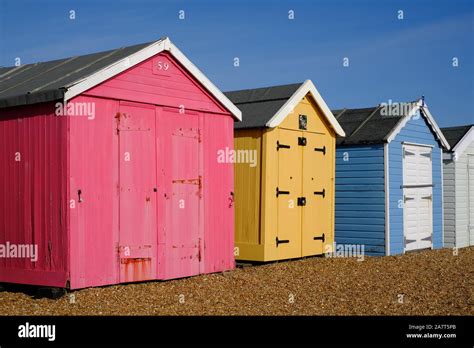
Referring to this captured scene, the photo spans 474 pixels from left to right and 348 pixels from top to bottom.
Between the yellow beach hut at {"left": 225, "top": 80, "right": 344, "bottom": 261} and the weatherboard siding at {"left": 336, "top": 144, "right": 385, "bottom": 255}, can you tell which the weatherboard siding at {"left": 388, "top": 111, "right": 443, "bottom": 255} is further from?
the yellow beach hut at {"left": 225, "top": 80, "right": 344, "bottom": 261}

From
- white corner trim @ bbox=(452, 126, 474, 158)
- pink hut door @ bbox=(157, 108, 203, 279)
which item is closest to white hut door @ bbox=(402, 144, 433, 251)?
white corner trim @ bbox=(452, 126, 474, 158)

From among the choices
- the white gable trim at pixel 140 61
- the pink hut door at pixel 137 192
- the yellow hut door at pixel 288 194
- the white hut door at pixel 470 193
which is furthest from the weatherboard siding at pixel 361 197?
the pink hut door at pixel 137 192

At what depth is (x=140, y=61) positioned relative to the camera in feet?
34.5

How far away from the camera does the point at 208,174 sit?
11852mm

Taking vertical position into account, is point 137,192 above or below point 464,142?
below

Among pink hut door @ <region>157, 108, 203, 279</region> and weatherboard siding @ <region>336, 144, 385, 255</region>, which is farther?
weatherboard siding @ <region>336, 144, 385, 255</region>

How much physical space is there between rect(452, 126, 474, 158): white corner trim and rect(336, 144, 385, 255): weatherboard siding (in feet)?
12.4

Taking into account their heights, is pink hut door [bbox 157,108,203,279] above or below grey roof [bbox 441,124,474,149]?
below

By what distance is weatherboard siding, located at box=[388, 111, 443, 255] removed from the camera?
15.8m

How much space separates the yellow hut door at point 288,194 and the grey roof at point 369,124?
7.53 ft

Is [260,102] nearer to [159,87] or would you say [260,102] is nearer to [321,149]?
[321,149]

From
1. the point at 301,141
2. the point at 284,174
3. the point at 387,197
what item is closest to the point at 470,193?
the point at 387,197

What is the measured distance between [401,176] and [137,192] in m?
7.77
